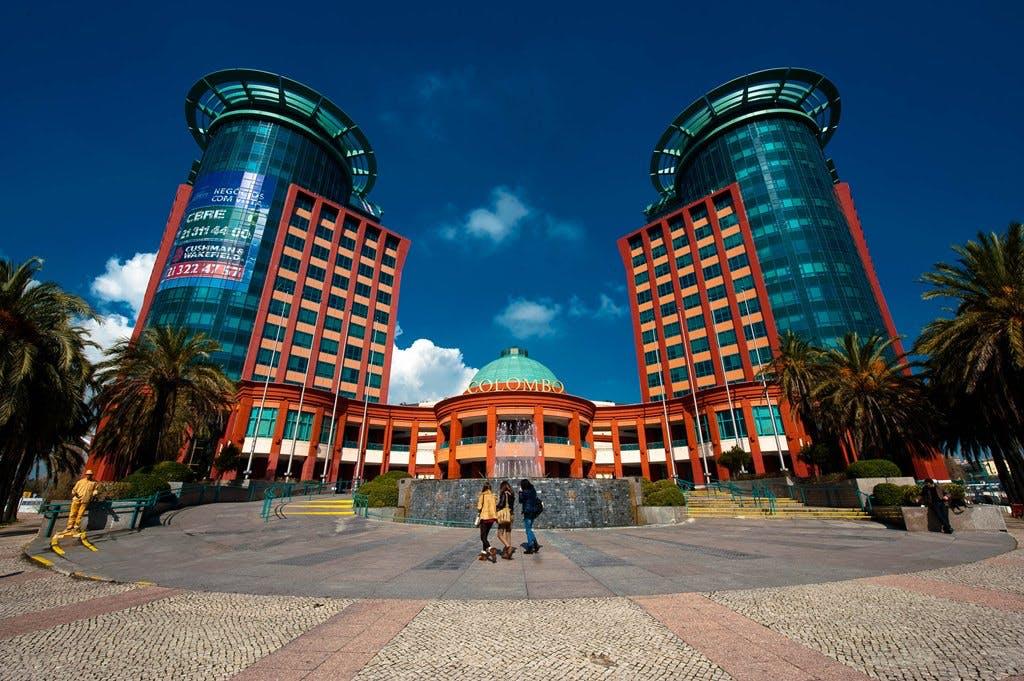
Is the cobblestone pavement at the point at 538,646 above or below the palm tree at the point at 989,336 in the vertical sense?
below

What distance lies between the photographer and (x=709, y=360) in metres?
51.5

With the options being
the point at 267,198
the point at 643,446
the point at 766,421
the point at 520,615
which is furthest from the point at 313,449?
the point at 766,421

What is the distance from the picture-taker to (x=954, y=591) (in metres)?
6.08

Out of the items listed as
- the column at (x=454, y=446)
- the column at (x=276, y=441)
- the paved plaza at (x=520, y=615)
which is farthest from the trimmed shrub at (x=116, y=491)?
the column at (x=454, y=446)

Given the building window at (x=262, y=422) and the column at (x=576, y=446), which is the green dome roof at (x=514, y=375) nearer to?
the column at (x=576, y=446)

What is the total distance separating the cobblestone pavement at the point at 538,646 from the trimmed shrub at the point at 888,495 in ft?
62.3

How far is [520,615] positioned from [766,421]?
1759 inches

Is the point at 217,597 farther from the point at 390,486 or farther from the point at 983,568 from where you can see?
the point at 390,486

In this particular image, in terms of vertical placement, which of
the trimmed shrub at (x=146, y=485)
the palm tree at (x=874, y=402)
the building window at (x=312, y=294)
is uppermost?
the building window at (x=312, y=294)

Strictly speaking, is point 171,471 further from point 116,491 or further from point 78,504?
point 78,504

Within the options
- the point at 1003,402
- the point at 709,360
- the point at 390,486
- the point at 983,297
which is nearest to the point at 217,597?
the point at 390,486

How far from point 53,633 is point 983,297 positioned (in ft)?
107

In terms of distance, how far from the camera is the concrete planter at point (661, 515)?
18.8m

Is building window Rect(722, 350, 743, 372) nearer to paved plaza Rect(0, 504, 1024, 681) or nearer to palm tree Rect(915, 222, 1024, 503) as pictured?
palm tree Rect(915, 222, 1024, 503)
